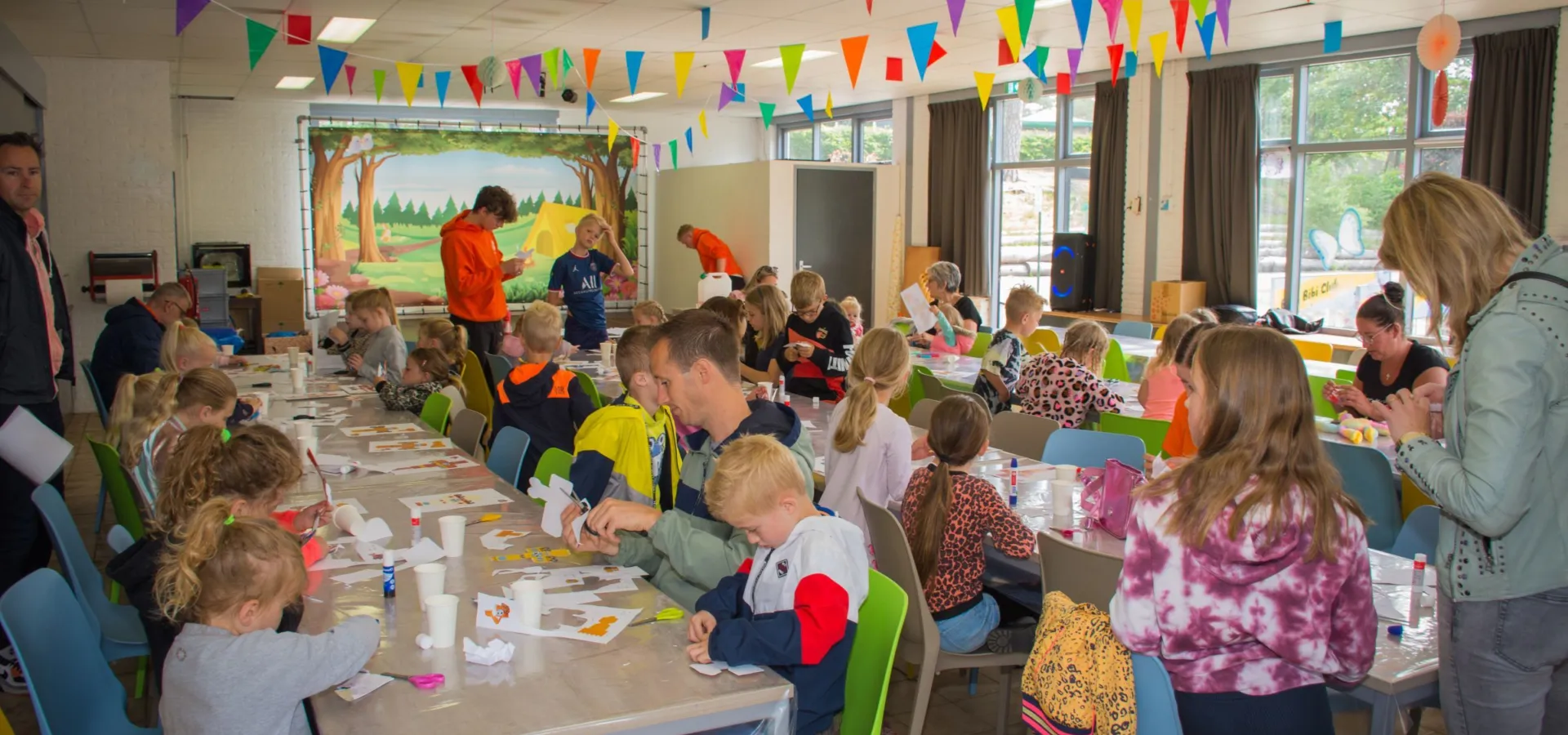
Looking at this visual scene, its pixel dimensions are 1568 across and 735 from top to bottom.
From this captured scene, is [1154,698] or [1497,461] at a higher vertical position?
[1497,461]

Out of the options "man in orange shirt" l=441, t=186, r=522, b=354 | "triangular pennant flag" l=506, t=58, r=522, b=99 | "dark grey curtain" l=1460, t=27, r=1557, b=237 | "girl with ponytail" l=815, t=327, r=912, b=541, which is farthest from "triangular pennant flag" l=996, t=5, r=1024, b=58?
"triangular pennant flag" l=506, t=58, r=522, b=99

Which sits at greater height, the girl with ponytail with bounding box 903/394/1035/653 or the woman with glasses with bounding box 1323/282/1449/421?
the woman with glasses with bounding box 1323/282/1449/421

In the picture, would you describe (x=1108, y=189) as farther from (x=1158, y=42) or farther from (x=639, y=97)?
(x=639, y=97)

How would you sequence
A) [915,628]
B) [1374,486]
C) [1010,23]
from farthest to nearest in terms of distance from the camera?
1. [1010,23]
2. [1374,486]
3. [915,628]

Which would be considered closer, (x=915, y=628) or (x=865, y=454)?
(x=915, y=628)

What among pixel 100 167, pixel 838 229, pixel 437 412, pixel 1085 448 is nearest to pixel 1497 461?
pixel 1085 448

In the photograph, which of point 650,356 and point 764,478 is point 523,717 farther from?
point 650,356

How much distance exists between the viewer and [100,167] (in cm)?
1009

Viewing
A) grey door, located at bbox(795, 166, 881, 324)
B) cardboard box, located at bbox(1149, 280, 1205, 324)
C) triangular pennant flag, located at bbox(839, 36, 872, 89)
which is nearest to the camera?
triangular pennant flag, located at bbox(839, 36, 872, 89)

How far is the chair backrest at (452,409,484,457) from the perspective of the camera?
4738 millimetres

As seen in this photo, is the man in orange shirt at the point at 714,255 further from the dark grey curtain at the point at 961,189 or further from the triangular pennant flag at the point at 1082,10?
the triangular pennant flag at the point at 1082,10

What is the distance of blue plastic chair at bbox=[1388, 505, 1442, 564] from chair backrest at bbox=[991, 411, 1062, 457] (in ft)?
4.89

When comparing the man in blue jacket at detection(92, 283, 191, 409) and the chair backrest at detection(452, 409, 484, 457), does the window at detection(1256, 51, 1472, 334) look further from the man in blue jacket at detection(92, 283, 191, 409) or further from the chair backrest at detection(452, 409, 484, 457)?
the man in blue jacket at detection(92, 283, 191, 409)

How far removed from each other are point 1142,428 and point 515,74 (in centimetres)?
832
